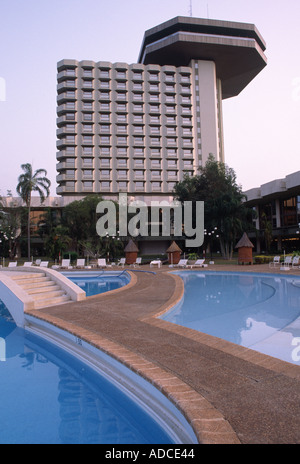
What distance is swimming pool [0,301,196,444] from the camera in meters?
3.33

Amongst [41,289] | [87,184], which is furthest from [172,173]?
[41,289]

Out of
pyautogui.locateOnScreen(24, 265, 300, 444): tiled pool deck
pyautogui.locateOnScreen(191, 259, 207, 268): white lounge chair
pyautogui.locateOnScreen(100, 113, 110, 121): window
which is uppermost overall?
pyautogui.locateOnScreen(100, 113, 110, 121): window

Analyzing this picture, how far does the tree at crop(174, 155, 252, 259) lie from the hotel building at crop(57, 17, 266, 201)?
1882 cm

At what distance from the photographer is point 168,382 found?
3.50 metres

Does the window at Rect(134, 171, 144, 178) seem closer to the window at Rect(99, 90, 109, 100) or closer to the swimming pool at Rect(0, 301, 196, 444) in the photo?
the window at Rect(99, 90, 109, 100)

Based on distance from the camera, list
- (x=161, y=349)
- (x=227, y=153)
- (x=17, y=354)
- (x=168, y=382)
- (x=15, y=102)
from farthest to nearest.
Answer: (x=227, y=153) < (x=15, y=102) < (x=17, y=354) < (x=161, y=349) < (x=168, y=382)

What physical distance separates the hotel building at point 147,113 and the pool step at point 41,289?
44.2 metres

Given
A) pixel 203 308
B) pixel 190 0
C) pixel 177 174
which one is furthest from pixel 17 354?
pixel 190 0

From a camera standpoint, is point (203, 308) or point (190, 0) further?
point (190, 0)

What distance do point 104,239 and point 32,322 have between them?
26.9 meters

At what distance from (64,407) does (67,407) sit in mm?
38

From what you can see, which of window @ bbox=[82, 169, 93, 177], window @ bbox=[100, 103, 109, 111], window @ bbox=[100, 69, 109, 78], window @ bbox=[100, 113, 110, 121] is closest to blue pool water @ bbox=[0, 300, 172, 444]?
window @ bbox=[82, 169, 93, 177]

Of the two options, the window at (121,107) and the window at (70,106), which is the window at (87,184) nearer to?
the window at (70,106)
